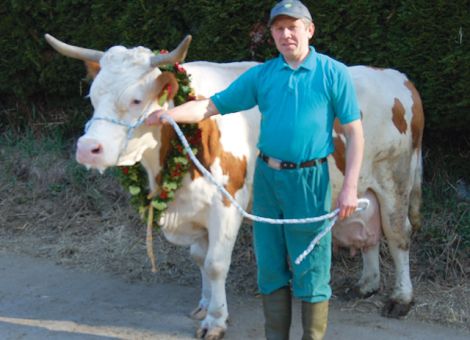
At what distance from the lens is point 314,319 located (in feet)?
12.8

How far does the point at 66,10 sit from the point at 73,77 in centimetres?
71

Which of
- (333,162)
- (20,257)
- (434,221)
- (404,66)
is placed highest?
(404,66)

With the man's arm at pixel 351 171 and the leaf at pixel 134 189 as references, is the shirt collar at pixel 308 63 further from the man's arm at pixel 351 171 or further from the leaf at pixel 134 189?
the leaf at pixel 134 189

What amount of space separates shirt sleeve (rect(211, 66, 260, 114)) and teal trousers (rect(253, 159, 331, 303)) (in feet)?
1.09

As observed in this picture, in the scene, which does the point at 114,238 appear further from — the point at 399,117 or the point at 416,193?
the point at 399,117

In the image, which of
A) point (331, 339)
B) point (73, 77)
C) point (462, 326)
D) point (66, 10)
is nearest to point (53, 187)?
point (73, 77)

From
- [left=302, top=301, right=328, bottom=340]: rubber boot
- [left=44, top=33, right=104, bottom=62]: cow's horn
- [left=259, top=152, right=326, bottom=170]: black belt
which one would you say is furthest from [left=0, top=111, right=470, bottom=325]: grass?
[left=44, top=33, right=104, bottom=62]: cow's horn

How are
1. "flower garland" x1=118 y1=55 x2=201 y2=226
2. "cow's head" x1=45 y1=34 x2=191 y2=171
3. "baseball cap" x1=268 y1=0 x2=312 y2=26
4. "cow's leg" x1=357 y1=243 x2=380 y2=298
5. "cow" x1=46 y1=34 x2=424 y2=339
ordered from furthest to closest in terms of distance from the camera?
"cow's leg" x1=357 y1=243 x2=380 y2=298 < "flower garland" x1=118 y1=55 x2=201 y2=226 < "cow" x1=46 y1=34 x2=424 y2=339 < "cow's head" x1=45 y1=34 x2=191 y2=171 < "baseball cap" x1=268 y1=0 x2=312 y2=26

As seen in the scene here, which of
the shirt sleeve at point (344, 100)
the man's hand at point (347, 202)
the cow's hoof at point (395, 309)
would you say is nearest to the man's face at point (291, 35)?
the shirt sleeve at point (344, 100)

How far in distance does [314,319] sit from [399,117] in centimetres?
190

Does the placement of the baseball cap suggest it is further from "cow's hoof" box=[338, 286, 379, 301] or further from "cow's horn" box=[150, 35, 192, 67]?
"cow's hoof" box=[338, 286, 379, 301]

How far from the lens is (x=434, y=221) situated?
6.20m

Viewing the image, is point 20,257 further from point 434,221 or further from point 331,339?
point 434,221

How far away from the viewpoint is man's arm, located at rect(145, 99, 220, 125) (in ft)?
13.0
